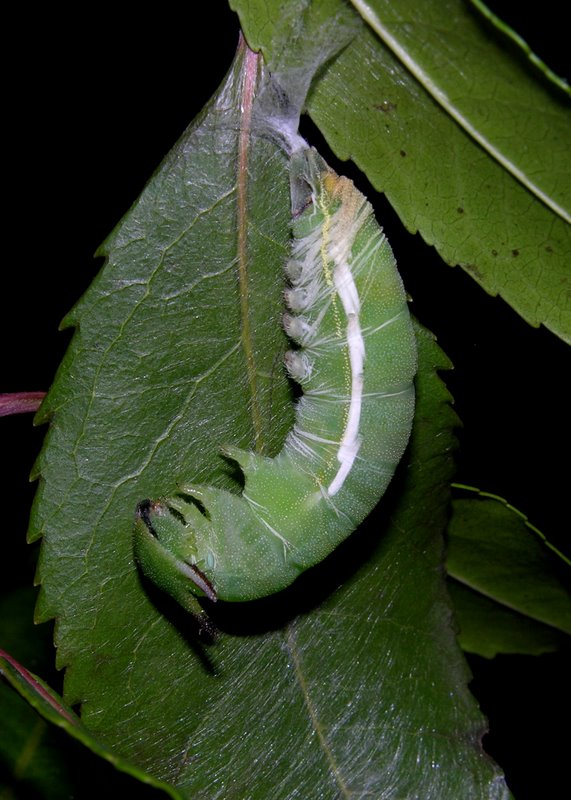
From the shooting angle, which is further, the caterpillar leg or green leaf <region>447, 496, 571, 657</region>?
green leaf <region>447, 496, 571, 657</region>

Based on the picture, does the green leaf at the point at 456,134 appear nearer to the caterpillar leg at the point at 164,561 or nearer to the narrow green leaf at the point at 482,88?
the narrow green leaf at the point at 482,88

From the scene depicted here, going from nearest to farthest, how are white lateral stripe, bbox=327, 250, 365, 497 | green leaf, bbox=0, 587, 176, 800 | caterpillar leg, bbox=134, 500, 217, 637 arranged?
1. green leaf, bbox=0, 587, 176, 800
2. caterpillar leg, bbox=134, 500, 217, 637
3. white lateral stripe, bbox=327, 250, 365, 497

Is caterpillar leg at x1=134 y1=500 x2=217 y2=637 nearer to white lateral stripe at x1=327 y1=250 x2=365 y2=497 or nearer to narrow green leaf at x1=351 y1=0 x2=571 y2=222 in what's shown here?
white lateral stripe at x1=327 y1=250 x2=365 y2=497

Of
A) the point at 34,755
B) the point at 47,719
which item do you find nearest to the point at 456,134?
the point at 47,719

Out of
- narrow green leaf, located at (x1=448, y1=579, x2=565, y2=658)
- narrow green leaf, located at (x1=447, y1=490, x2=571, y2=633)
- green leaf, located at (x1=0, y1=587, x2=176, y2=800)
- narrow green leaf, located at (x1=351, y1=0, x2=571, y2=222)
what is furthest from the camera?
narrow green leaf, located at (x1=448, y1=579, x2=565, y2=658)

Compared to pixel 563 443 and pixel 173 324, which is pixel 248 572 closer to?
pixel 173 324

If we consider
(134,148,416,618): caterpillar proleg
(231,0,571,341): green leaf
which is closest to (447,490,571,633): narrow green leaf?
(134,148,416,618): caterpillar proleg

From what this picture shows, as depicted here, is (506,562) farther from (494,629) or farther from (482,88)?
(482,88)
